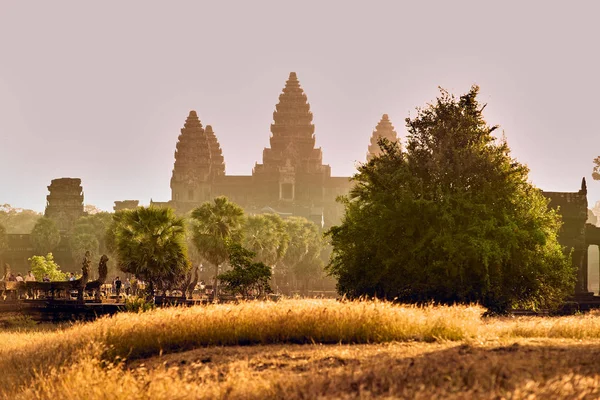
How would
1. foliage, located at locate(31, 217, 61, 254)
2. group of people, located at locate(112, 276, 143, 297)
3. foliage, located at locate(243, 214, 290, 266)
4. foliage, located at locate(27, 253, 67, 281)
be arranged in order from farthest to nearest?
foliage, located at locate(31, 217, 61, 254), foliage, located at locate(243, 214, 290, 266), foliage, located at locate(27, 253, 67, 281), group of people, located at locate(112, 276, 143, 297)

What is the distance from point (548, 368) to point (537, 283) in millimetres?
24089

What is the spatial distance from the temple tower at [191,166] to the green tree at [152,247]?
130 meters

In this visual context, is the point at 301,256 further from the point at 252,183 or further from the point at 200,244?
the point at 252,183

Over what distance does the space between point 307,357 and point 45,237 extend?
13497 centimetres

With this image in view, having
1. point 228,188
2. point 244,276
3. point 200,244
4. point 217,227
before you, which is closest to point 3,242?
point 228,188

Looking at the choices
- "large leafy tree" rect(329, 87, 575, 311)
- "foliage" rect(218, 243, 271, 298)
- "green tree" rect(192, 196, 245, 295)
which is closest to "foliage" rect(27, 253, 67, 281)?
"green tree" rect(192, 196, 245, 295)

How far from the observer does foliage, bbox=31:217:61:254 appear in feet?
475

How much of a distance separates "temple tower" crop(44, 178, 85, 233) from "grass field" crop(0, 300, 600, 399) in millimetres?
145790

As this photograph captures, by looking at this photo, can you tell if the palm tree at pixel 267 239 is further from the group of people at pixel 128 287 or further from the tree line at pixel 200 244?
the group of people at pixel 128 287

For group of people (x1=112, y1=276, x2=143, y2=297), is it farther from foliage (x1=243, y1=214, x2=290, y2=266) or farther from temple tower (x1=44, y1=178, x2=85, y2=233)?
temple tower (x1=44, y1=178, x2=85, y2=233)

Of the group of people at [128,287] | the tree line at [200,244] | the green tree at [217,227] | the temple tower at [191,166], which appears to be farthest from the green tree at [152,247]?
the temple tower at [191,166]

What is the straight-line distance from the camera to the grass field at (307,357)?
1247 centimetres

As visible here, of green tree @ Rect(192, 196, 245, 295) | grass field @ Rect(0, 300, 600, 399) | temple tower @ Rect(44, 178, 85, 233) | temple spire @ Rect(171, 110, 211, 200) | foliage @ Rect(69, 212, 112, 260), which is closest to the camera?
grass field @ Rect(0, 300, 600, 399)

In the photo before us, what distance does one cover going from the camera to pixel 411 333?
19172mm
